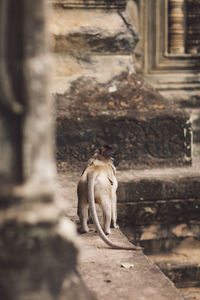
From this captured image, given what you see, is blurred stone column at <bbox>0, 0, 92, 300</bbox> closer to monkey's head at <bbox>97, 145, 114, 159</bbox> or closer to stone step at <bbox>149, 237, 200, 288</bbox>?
monkey's head at <bbox>97, 145, 114, 159</bbox>

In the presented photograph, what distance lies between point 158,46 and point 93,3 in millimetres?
1549

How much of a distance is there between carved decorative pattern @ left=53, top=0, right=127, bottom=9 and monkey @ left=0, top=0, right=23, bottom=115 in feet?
9.83

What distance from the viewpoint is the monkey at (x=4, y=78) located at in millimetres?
1025

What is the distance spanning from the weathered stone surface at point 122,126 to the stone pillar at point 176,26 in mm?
1570

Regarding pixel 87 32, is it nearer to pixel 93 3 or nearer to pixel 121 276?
pixel 93 3

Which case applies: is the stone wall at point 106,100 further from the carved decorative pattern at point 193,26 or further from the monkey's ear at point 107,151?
the carved decorative pattern at point 193,26

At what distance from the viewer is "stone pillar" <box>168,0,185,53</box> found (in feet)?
17.0

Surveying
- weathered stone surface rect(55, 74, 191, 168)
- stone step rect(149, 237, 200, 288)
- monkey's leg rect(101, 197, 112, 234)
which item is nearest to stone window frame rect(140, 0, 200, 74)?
weathered stone surface rect(55, 74, 191, 168)

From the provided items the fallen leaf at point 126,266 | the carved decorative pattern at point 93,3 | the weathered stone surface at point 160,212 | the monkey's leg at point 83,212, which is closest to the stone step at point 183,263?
the weathered stone surface at point 160,212

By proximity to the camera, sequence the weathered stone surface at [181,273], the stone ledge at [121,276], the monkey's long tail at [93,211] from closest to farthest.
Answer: the stone ledge at [121,276] < the monkey's long tail at [93,211] < the weathered stone surface at [181,273]

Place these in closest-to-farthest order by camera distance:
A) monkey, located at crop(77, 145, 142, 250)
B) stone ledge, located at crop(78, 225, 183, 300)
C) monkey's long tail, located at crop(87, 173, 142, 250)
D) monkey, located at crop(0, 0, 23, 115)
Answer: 1. monkey, located at crop(0, 0, 23, 115)
2. stone ledge, located at crop(78, 225, 183, 300)
3. monkey's long tail, located at crop(87, 173, 142, 250)
4. monkey, located at crop(77, 145, 142, 250)

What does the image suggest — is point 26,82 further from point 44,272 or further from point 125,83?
point 125,83

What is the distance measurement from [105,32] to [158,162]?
1242 millimetres

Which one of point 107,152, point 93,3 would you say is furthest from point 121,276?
point 93,3
